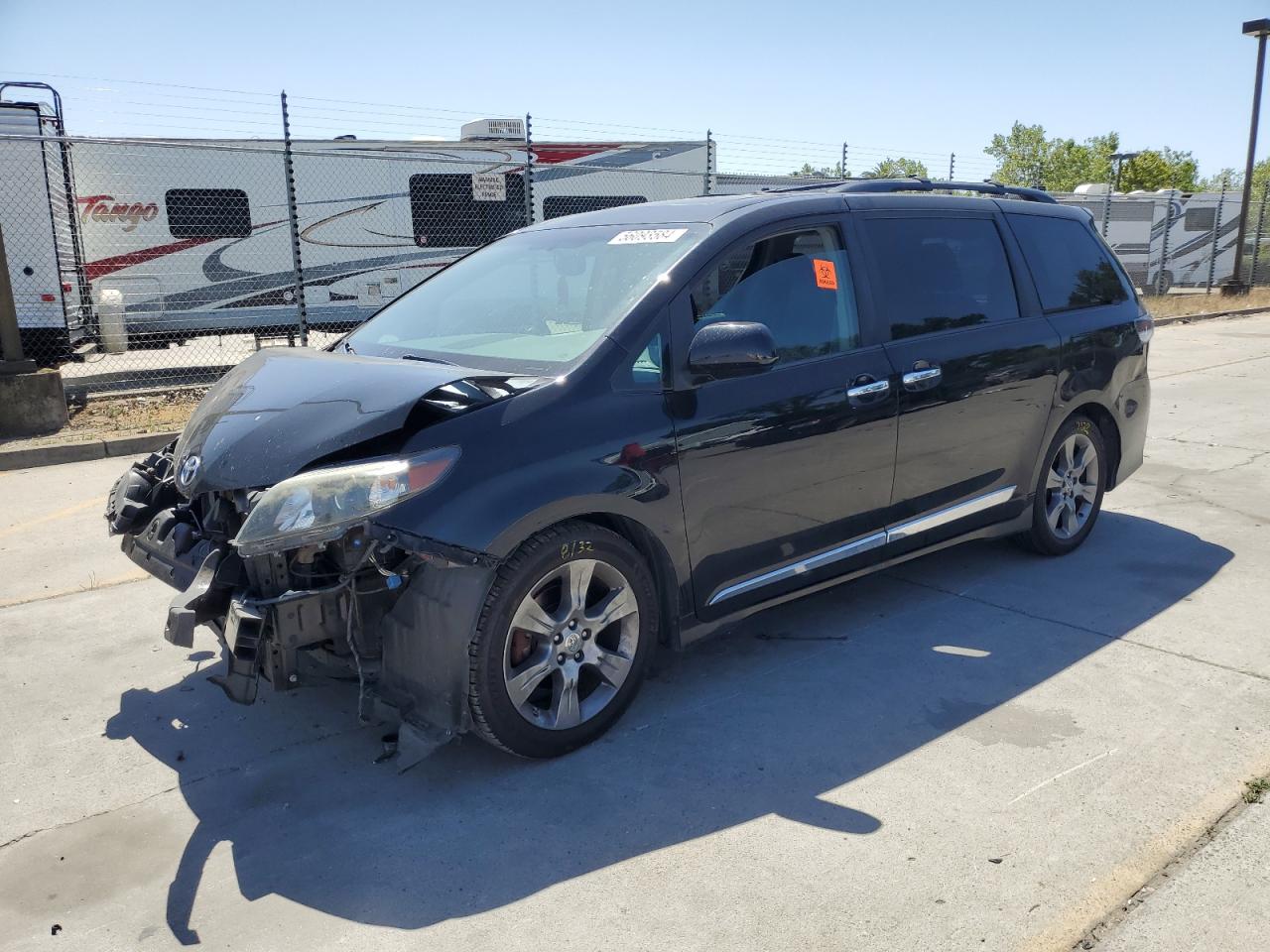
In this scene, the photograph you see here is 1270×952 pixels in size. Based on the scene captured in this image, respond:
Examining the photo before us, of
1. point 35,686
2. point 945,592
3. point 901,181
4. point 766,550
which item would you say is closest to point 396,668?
point 766,550

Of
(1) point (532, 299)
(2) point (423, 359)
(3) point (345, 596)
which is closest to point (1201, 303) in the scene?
(1) point (532, 299)

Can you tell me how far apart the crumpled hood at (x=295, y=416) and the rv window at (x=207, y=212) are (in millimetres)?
11988

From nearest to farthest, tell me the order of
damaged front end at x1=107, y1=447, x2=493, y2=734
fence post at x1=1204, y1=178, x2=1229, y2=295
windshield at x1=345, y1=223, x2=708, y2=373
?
damaged front end at x1=107, y1=447, x2=493, y2=734, windshield at x1=345, y1=223, x2=708, y2=373, fence post at x1=1204, y1=178, x2=1229, y2=295

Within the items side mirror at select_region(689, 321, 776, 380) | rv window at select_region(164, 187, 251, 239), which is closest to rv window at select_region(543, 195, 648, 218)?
rv window at select_region(164, 187, 251, 239)

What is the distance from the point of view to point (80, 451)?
8617 millimetres

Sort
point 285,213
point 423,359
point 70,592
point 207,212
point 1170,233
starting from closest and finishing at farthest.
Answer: point 423,359 → point 70,592 → point 207,212 → point 285,213 → point 1170,233

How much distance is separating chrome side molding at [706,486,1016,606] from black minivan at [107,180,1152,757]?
0.02 meters

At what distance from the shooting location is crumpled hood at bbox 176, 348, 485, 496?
3158mm

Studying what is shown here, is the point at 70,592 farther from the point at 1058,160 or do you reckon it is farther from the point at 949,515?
the point at 1058,160

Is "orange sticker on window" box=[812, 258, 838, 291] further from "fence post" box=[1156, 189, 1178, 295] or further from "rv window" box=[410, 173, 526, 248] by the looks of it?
"fence post" box=[1156, 189, 1178, 295]

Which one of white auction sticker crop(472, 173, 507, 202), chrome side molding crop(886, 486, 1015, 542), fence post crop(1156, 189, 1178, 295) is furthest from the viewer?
fence post crop(1156, 189, 1178, 295)

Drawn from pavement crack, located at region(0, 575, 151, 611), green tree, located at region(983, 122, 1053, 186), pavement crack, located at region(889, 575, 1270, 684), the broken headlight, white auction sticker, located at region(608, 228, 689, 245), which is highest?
green tree, located at region(983, 122, 1053, 186)

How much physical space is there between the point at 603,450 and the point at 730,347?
59cm

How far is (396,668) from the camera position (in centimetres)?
322
